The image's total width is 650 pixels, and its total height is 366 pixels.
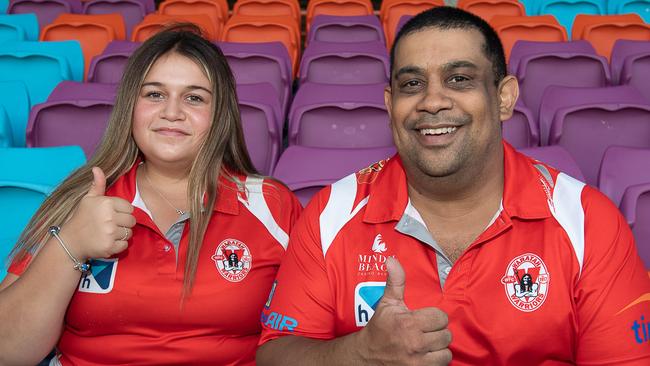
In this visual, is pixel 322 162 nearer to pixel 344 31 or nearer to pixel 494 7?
pixel 344 31

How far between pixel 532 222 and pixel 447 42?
47 cm

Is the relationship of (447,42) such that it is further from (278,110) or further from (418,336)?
(278,110)

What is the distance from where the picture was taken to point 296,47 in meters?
5.52

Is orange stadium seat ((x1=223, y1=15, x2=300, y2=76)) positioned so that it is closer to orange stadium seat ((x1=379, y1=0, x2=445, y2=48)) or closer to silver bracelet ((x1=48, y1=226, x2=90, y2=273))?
orange stadium seat ((x1=379, y1=0, x2=445, y2=48))

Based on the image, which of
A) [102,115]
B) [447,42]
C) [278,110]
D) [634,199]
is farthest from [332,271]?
[102,115]

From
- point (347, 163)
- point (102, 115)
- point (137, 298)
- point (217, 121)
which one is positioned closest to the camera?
point (137, 298)

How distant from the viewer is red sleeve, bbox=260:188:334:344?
5.50ft

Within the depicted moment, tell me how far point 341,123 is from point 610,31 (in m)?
2.93

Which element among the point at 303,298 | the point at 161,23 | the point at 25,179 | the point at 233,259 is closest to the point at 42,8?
the point at 161,23

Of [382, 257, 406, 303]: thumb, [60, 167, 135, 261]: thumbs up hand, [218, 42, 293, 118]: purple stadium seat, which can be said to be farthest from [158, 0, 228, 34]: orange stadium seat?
[382, 257, 406, 303]: thumb

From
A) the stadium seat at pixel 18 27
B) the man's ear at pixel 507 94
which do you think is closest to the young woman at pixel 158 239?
the man's ear at pixel 507 94

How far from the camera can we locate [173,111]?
6.42 feet

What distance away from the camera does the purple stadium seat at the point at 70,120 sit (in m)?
3.45

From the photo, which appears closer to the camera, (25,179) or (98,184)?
(98,184)
